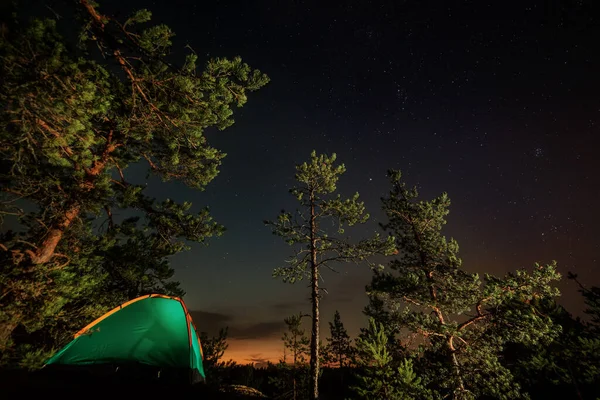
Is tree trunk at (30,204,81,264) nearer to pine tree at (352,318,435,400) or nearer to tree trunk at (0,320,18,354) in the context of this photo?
tree trunk at (0,320,18,354)

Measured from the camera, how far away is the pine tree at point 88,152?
17.1ft

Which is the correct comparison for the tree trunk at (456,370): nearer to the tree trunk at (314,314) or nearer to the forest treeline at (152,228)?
the forest treeline at (152,228)

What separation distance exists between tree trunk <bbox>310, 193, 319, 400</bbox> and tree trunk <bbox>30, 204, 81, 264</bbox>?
10262 mm

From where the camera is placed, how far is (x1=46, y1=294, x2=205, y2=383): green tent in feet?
21.7

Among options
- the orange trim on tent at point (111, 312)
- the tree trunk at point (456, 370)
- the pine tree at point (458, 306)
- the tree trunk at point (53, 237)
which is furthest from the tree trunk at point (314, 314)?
the tree trunk at point (53, 237)

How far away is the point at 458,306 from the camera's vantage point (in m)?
12.2

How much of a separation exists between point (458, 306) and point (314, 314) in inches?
267

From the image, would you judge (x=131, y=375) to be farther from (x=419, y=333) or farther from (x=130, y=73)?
(x=419, y=333)

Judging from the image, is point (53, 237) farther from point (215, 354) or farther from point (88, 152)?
point (215, 354)

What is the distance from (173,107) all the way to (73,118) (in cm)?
228

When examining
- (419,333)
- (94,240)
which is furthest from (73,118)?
(419,333)

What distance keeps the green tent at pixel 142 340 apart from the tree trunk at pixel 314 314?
6.07 meters

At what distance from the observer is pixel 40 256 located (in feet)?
21.7

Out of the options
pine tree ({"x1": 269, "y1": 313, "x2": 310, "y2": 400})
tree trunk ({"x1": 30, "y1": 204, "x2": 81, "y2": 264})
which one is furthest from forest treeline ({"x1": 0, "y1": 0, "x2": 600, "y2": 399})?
pine tree ({"x1": 269, "y1": 313, "x2": 310, "y2": 400})
